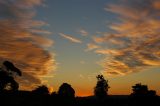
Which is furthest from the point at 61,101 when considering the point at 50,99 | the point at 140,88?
the point at 140,88

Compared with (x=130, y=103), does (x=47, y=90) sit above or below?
above

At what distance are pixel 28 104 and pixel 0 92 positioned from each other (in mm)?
18988

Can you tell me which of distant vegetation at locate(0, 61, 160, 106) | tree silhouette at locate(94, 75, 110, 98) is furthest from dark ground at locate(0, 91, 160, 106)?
tree silhouette at locate(94, 75, 110, 98)

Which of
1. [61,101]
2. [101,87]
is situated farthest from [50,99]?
[101,87]

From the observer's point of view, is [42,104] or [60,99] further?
[60,99]

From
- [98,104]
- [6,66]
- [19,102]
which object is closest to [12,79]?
[6,66]

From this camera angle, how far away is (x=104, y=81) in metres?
134

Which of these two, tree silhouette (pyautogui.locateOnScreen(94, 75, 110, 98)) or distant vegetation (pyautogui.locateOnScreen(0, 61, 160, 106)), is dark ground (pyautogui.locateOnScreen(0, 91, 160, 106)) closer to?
distant vegetation (pyautogui.locateOnScreen(0, 61, 160, 106))

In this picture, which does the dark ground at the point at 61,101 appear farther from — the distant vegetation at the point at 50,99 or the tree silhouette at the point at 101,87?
the tree silhouette at the point at 101,87

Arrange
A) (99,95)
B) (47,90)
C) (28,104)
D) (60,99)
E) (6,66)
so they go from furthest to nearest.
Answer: (47,90)
(99,95)
(6,66)
(60,99)
(28,104)

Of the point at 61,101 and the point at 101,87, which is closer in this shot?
the point at 61,101

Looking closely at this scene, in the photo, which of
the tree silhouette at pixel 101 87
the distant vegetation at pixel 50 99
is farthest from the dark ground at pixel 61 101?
the tree silhouette at pixel 101 87

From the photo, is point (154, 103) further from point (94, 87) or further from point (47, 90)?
point (47, 90)

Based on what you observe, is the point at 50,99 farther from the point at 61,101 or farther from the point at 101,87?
the point at 101,87
